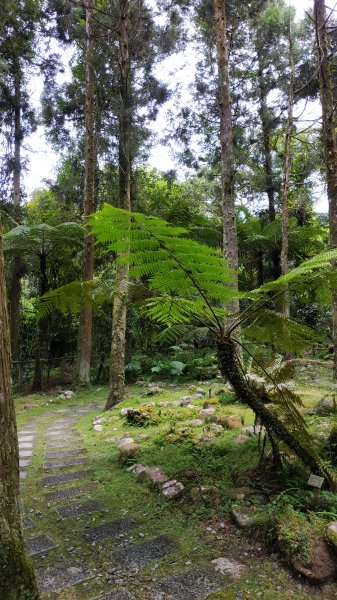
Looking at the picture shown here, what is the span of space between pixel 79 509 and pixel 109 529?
0.33m

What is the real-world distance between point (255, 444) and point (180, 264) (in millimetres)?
1528

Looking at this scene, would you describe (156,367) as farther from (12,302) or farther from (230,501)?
(230,501)

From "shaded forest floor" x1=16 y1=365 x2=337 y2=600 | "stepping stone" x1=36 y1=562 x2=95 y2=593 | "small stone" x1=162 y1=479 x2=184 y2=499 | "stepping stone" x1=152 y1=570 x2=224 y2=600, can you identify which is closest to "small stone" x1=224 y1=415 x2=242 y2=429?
"shaded forest floor" x1=16 y1=365 x2=337 y2=600

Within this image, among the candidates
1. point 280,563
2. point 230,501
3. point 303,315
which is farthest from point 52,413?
point 303,315

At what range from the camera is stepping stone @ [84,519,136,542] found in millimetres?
2006

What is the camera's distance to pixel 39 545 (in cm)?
192

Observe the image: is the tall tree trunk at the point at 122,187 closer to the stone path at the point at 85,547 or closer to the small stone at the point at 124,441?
the small stone at the point at 124,441

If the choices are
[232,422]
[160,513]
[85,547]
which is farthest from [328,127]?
[85,547]

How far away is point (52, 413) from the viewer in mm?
5582

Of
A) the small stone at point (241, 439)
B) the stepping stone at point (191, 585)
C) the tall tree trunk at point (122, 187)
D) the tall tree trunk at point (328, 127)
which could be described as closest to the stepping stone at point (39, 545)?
the stepping stone at point (191, 585)

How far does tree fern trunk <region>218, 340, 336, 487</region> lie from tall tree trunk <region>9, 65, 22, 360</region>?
7315 millimetres

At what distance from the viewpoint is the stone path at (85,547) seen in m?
1.56

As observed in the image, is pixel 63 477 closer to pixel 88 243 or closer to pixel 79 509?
pixel 79 509

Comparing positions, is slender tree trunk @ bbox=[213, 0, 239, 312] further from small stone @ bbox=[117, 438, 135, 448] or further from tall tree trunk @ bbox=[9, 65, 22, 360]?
tall tree trunk @ bbox=[9, 65, 22, 360]
